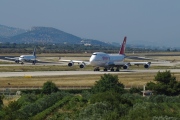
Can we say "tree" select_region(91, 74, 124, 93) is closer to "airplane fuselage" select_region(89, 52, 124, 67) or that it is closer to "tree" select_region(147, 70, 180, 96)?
"tree" select_region(147, 70, 180, 96)

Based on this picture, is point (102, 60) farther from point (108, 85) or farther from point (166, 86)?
point (108, 85)

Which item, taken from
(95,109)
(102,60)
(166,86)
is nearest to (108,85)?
(166,86)

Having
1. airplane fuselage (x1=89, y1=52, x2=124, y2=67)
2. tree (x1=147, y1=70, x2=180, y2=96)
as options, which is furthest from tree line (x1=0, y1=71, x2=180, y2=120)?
airplane fuselage (x1=89, y1=52, x2=124, y2=67)

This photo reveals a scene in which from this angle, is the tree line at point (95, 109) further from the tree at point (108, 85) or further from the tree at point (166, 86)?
the tree at point (166, 86)

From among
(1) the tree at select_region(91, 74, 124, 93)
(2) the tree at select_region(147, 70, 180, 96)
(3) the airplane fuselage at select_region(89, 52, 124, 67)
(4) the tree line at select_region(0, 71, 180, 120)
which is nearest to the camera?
(4) the tree line at select_region(0, 71, 180, 120)

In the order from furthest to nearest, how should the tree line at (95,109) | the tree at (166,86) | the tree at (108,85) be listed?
the tree at (166,86)
the tree at (108,85)
the tree line at (95,109)

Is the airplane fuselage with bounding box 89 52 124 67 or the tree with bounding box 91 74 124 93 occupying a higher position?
the airplane fuselage with bounding box 89 52 124 67

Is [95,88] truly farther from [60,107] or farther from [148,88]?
[60,107]

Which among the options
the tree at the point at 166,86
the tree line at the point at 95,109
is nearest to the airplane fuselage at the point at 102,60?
the tree at the point at 166,86

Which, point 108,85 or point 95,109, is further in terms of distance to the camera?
point 108,85

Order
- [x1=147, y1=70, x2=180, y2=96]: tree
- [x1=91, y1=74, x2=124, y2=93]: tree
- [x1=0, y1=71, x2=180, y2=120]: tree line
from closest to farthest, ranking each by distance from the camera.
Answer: [x1=0, y1=71, x2=180, y2=120]: tree line, [x1=91, y1=74, x2=124, y2=93]: tree, [x1=147, y1=70, x2=180, y2=96]: tree

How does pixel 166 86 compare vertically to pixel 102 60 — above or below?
below

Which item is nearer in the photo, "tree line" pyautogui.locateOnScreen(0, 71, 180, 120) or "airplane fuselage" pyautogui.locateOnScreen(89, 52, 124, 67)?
"tree line" pyautogui.locateOnScreen(0, 71, 180, 120)

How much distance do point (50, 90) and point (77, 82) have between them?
62.4 ft
